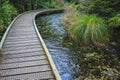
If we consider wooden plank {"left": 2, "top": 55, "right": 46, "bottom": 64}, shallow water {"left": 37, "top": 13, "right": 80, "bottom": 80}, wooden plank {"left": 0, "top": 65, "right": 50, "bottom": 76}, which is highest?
wooden plank {"left": 2, "top": 55, "right": 46, "bottom": 64}

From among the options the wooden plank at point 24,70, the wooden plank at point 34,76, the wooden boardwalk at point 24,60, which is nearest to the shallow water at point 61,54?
the wooden boardwalk at point 24,60

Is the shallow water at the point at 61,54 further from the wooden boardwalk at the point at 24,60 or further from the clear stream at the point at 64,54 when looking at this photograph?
the wooden boardwalk at the point at 24,60

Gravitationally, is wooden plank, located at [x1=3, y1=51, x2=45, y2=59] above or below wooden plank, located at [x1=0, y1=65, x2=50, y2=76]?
above

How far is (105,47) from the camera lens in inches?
411

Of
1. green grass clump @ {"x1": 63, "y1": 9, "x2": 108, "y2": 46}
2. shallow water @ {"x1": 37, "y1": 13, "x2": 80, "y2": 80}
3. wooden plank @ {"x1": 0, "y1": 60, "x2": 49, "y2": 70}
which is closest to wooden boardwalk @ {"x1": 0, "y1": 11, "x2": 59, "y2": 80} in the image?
wooden plank @ {"x1": 0, "y1": 60, "x2": 49, "y2": 70}

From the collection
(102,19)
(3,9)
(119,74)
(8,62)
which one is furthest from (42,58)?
(3,9)

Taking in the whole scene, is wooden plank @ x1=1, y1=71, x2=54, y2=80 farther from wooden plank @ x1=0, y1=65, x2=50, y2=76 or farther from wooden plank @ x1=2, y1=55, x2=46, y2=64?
wooden plank @ x1=2, y1=55, x2=46, y2=64

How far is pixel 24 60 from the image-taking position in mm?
7797

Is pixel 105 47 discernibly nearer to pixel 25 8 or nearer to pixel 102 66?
pixel 102 66

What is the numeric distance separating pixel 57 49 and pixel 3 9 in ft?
20.8

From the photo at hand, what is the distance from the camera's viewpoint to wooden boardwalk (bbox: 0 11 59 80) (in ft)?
21.5

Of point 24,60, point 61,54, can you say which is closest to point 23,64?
Answer: point 24,60

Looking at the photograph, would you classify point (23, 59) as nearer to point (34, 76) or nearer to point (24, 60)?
point (24, 60)

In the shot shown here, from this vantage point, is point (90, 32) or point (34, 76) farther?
point (90, 32)
